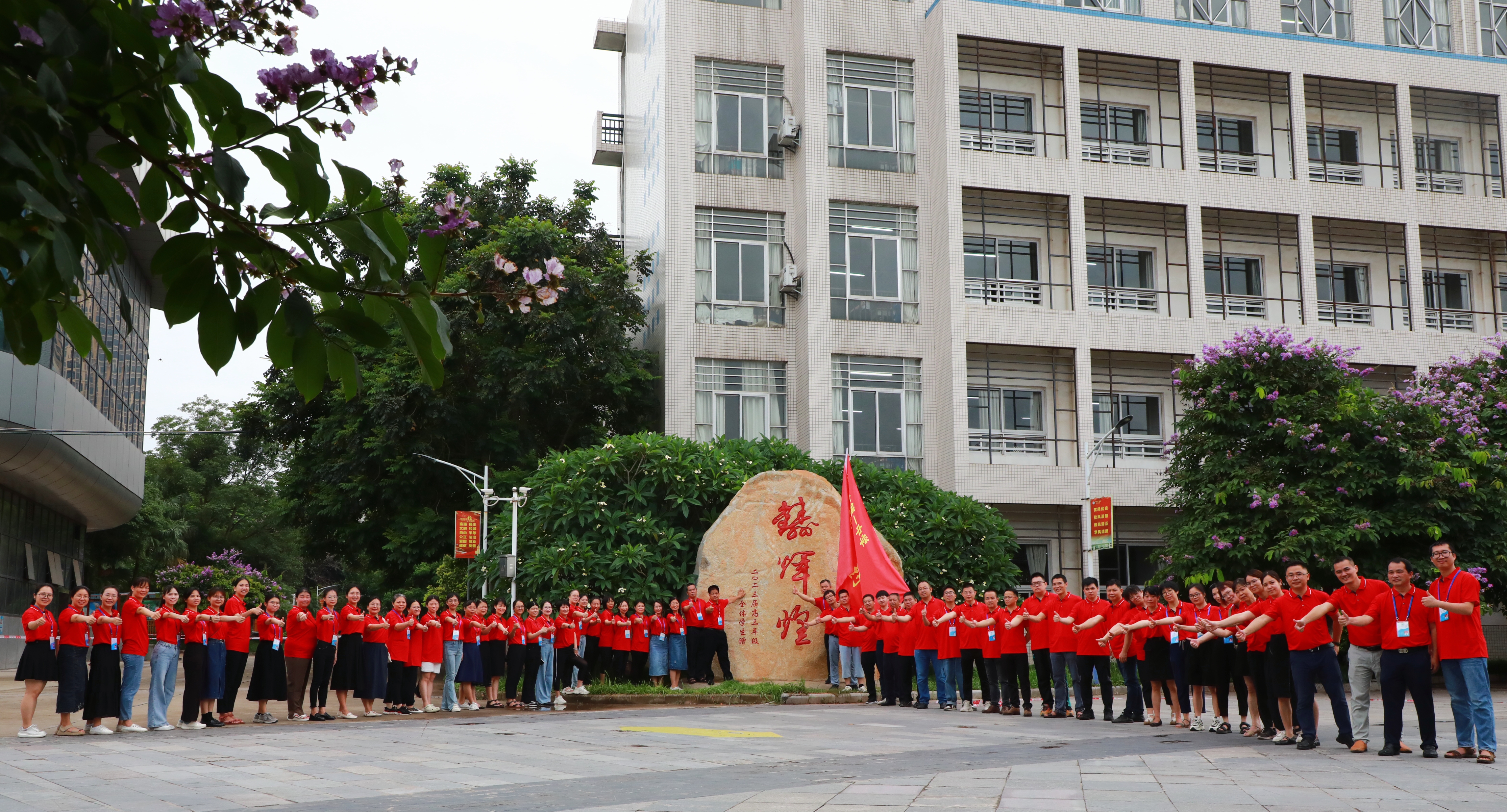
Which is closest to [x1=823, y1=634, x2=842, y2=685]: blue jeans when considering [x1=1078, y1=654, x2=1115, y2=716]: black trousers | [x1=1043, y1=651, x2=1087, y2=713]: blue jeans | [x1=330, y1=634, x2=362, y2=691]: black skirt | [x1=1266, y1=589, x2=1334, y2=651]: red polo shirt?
[x1=1043, y1=651, x2=1087, y2=713]: blue jeans

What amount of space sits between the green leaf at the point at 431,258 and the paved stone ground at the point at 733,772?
212 inches

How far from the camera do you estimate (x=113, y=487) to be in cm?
3431

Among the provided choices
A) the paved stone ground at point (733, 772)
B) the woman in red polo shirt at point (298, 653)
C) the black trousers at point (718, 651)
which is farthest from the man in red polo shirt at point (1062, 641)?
the woman in red polo shirt at point (298, 653)

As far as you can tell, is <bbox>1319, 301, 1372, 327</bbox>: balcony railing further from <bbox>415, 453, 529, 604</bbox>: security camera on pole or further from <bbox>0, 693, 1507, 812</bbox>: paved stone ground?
<bbox>415, 453, 529, 604</bbox>: security camera on pole

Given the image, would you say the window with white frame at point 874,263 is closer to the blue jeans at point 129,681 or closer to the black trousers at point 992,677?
the black trousers at point 992,677

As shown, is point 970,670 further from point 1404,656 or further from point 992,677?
point 1404,656

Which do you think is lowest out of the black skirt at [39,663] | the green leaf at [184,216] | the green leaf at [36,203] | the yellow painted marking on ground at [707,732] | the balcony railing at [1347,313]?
the yellow painted marking on ground at [707,732]

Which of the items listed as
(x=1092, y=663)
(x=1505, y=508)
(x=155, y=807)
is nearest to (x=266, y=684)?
(x=155, y=807)

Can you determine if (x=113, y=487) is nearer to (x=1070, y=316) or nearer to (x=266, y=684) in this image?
(x=266, y=684)

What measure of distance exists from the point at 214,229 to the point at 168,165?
0.15m

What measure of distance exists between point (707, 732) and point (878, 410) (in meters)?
14.5

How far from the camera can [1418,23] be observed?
29891 mm

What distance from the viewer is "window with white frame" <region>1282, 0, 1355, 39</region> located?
29.3 meters

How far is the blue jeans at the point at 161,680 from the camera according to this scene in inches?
543
